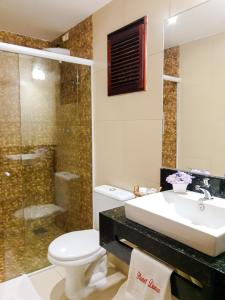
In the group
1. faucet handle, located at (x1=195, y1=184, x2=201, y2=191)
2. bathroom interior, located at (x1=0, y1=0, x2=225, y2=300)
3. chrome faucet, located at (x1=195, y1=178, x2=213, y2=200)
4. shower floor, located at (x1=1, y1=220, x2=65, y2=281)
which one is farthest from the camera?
shower floor, located at (x1=1, y1=220, x2=65, y2=281)

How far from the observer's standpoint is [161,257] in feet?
3.47

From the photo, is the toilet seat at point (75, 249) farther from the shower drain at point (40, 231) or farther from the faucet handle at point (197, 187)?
the faucet handle at point (197, 187)

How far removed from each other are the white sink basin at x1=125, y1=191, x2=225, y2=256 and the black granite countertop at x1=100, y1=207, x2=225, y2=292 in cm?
3

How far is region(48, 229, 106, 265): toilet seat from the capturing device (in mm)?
1655

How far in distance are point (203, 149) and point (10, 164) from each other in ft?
6.27

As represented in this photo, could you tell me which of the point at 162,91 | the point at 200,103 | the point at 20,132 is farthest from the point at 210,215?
the point at 20,132

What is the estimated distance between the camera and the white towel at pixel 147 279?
1041 millimetres

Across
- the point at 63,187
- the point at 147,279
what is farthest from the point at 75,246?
the point at 63,187

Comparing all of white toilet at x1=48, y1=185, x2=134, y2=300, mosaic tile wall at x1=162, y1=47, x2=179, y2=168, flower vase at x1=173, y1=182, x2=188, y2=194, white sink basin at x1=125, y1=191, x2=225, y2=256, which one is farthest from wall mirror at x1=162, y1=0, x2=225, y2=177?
white toilet at x1=48, y1=185, x2=134, y2=300

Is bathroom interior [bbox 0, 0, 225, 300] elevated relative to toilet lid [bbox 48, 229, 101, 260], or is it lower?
elevated

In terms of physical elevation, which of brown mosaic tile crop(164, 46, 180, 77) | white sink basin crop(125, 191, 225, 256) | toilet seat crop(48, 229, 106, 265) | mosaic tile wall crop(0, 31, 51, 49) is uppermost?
mosaic tile wall crop(0, 31, 51, 49)

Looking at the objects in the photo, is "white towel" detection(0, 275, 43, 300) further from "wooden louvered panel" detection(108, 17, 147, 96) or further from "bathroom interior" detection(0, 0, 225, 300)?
"wooden louvered panel" detection(108, 17, 147, 96)

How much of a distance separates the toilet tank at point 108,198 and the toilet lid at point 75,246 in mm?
222

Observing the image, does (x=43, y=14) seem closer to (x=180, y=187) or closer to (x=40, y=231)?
(x=180, y=187)
